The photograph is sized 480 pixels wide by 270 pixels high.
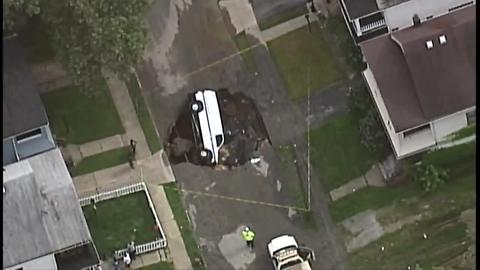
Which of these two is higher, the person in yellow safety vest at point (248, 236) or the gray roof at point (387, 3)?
A: the gray roof at point (387, 3)

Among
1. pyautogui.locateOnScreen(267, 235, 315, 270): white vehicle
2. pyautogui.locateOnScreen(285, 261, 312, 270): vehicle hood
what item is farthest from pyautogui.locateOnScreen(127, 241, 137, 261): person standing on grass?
pyautogui.locateOnScreen(285, 261, 312, 270): vehicle hood

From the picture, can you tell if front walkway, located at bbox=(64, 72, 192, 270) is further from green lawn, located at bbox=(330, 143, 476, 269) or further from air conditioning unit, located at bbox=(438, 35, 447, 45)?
air conditioning unit, located at bbox=(438, 35, 447, 45)

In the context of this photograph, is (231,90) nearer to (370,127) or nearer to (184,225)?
(370,127)

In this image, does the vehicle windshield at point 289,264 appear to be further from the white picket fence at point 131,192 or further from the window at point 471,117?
the window at point 471,117

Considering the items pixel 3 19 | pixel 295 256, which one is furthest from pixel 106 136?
pixel 295 256

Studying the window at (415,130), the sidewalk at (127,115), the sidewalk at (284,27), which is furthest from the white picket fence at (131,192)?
the window at (415,130)

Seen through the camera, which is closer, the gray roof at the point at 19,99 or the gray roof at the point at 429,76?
the gray roof at the point at 429,76
